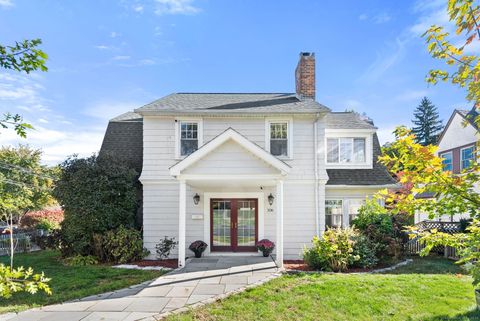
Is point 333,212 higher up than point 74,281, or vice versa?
point 333,212

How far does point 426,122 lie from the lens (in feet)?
154

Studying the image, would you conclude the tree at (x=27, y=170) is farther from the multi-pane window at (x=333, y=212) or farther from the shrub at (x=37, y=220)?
the multi-pane window at (x=333, y=212)

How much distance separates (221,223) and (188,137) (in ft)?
13.4

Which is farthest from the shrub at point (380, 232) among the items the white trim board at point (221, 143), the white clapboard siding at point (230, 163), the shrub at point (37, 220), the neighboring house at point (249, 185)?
the shrub at point (37, 220)

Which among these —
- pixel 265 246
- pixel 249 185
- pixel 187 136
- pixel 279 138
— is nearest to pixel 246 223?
pixel 265 246

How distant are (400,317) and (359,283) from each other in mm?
1566

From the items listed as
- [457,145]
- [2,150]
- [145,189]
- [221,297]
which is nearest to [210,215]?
[145,189]

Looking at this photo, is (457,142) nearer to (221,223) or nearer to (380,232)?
(380,232)

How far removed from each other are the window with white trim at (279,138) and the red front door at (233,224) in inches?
95.5

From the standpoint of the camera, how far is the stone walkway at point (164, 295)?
6.03 m

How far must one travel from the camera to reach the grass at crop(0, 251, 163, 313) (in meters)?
6.85

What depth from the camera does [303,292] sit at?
7.05 meters

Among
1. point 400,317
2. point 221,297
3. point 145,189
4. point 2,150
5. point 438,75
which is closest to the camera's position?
point 438,75

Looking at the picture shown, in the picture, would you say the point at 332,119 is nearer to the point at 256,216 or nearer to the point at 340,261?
the point at 256,216
